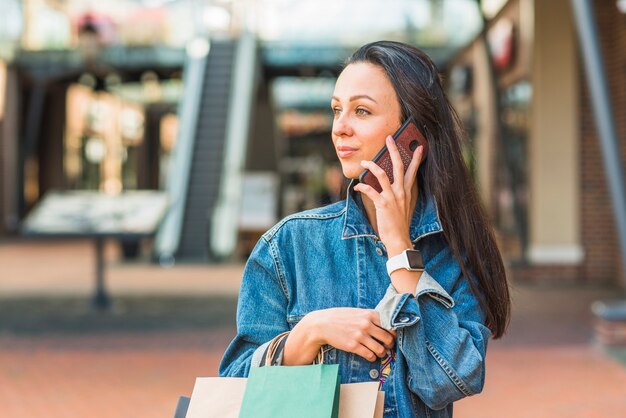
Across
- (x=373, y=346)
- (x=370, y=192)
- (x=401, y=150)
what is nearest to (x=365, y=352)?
(x=373, y=346)

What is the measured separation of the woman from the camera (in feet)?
6.32

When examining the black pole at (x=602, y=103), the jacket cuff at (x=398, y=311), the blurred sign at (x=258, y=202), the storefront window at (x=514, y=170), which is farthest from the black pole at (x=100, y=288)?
the jacket cuff at (x=398, y=311)

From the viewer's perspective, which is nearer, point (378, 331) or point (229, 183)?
point (378, 331)

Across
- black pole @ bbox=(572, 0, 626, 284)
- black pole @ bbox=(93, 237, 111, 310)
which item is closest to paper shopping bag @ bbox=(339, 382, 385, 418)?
black pole @ bbox=(572, 0, 626, 284)

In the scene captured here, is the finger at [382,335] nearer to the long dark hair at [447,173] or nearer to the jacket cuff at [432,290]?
the jacket cuff at [432,290]

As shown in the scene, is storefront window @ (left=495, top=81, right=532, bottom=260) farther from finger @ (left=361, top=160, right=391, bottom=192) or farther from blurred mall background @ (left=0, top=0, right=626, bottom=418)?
finger @ (left=361, top=160, right=391, bottom=192)

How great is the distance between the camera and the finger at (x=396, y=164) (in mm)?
1973

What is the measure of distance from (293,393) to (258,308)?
11.9 inches

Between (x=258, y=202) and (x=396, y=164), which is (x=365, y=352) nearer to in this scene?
(x=396, y=164)

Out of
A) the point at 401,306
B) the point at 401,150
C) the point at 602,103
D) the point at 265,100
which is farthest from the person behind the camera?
the point at 265,100

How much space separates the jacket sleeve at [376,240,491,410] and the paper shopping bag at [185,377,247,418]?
32cm

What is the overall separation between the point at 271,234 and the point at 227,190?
53.0 feet

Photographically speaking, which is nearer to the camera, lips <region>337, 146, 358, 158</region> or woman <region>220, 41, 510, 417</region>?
woman <region>220, 41, 510, 417</region>

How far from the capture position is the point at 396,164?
1973 mm
